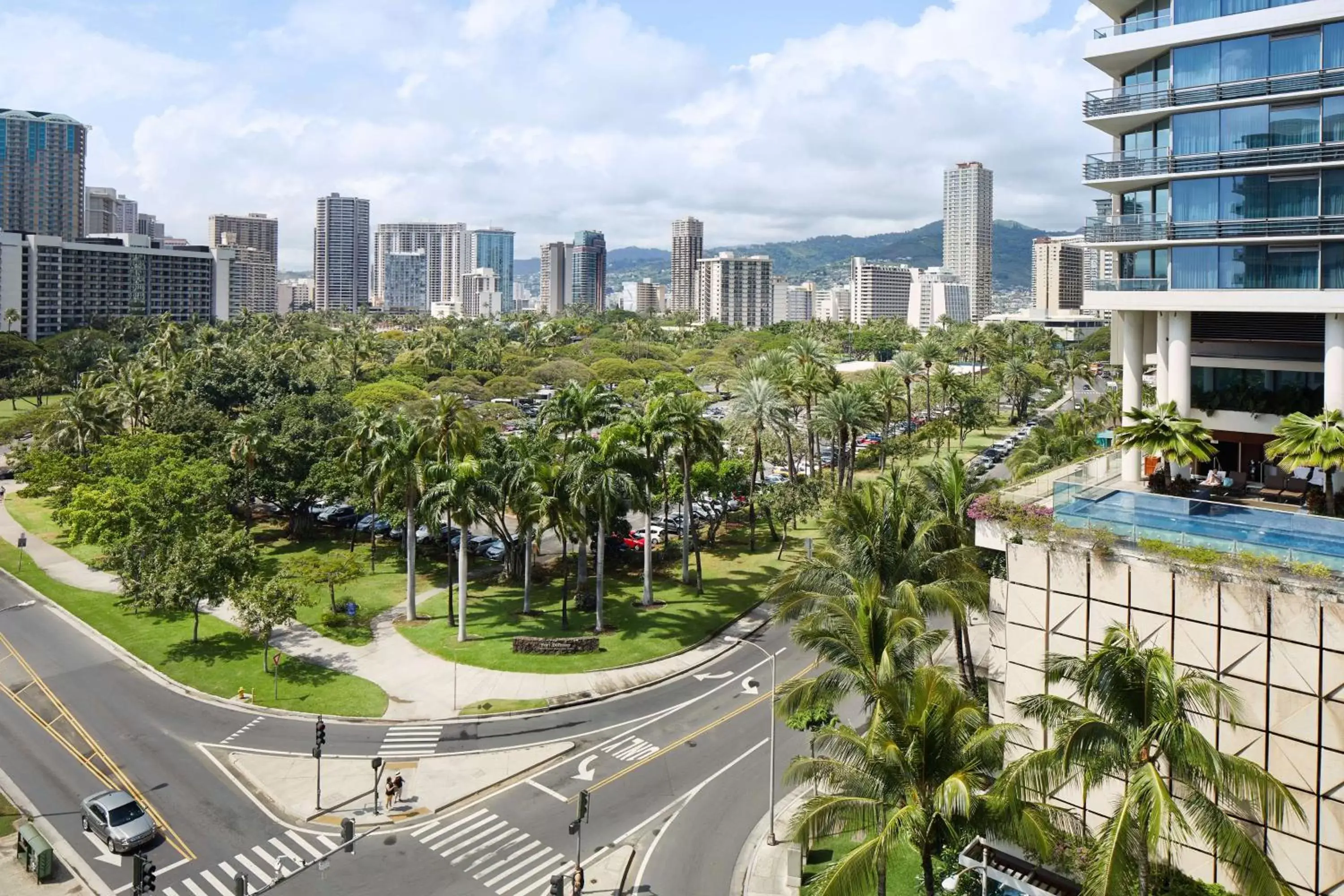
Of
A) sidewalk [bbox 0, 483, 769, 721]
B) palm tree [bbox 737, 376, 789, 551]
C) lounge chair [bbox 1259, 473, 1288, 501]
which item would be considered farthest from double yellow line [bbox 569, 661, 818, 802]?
palm tree [bbox 737, 376, 789, 551]

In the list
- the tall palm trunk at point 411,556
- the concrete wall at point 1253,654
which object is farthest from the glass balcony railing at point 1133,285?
the tall palm trunk at point 411,556

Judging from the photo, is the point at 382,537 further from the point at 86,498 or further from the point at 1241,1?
the point at 1241,1

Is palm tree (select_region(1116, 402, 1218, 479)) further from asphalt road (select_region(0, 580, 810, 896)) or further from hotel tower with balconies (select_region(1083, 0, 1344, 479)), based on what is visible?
asphalt road (select_region(0, 580, 810, 896))

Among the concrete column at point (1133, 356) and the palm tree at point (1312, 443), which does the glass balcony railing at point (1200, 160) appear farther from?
the palm tree at point (1312, 443)

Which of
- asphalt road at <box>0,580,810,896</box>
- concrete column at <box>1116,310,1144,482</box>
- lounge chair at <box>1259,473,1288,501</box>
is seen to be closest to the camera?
asphalt road at <box>0,580,810,896</box>

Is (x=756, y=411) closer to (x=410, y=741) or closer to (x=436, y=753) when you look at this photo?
(x=410, y=741)

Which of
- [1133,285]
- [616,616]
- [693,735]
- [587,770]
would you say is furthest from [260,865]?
Result: [1133,285]
